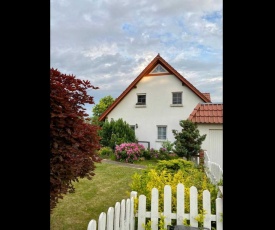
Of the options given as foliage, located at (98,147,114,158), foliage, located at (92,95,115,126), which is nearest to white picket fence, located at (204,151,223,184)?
foliage, located at (98,147,114,158)

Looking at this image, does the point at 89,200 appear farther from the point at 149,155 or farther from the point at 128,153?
the point at 149,155

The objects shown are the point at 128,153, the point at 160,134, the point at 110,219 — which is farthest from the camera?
the point at 160,134

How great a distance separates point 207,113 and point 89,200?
4.12 m

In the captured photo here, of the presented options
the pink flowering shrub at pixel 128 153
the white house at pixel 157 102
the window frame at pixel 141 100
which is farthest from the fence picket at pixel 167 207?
the window frame at pixel 141 100

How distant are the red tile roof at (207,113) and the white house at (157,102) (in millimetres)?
108

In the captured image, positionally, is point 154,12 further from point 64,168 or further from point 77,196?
point 77,196

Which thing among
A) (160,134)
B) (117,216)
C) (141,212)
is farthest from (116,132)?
(117,216)

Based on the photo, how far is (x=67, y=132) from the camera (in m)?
1.27

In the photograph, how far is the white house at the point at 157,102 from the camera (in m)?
6.86

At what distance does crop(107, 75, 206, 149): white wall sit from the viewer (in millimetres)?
6926

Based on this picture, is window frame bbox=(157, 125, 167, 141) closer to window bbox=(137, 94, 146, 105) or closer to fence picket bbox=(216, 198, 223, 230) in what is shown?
window bbox=(137, 94, 146, 105)

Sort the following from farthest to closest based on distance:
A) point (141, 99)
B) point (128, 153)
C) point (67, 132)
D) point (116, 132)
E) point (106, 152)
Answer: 1. point (141, 99)
2. point (116, 132)
3. point (106, 152)
4. point (128, 153)
5. point (67, 132)

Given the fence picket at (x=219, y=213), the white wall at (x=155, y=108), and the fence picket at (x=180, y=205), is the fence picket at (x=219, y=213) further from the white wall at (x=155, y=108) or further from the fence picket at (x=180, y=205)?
the white wall at (x=155, y=108)
